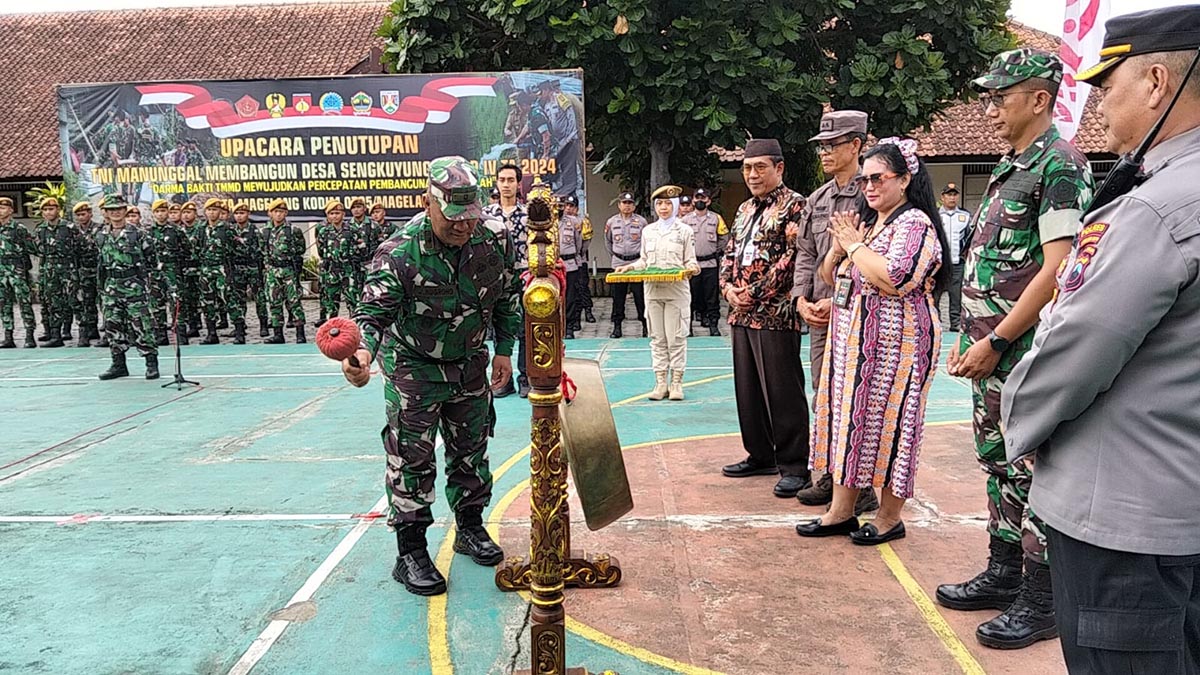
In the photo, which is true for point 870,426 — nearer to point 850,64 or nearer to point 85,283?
point 850,64

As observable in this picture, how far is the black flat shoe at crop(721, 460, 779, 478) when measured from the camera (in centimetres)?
518

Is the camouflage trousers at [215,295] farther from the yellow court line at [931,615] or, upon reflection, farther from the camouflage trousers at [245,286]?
the yellow court line at [931,615]

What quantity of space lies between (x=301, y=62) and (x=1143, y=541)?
79.9 ft

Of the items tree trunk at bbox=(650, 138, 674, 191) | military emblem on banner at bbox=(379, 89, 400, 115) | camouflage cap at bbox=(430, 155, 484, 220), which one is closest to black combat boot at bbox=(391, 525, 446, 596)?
camouflage cap at bbox=(430, 155, 484, 220)

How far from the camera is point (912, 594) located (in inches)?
139

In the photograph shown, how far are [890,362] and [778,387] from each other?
114 cm

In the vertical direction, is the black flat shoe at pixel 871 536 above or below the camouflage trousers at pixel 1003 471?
below

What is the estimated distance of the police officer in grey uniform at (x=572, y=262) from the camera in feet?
38.9

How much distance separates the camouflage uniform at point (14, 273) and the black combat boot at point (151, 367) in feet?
15.2

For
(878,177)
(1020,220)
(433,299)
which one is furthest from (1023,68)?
(433,299)

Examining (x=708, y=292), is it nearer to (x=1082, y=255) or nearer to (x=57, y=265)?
(x=57, y=265)

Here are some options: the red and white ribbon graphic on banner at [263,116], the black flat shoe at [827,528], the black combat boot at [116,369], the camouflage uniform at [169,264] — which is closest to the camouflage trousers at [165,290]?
the camouflage uniform at [169,264]

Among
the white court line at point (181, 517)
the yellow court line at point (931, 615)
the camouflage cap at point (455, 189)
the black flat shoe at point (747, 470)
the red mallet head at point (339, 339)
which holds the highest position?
the camouflage cap at point (455, 189)

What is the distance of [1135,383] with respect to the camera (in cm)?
167
